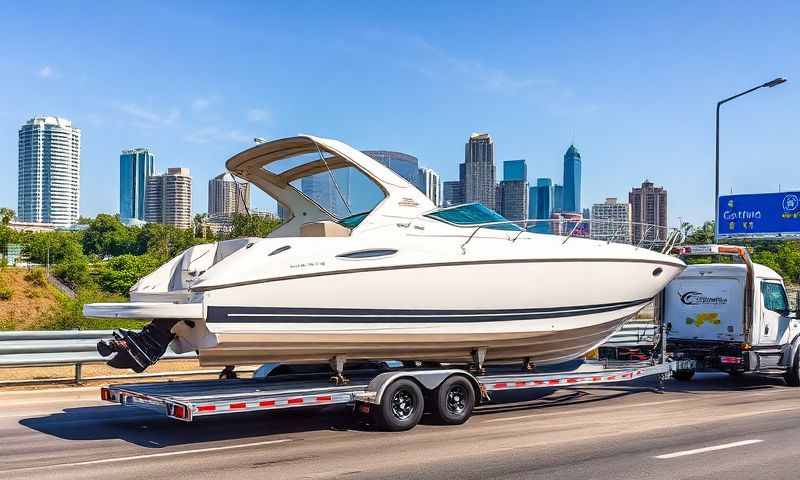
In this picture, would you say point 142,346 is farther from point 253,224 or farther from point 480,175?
point 480,175

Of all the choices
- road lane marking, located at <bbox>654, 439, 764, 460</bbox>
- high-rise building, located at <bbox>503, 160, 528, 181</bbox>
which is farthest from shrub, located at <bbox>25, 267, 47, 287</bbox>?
road lane marking, located at <bbox>654, 439, 764, 460</bbox>

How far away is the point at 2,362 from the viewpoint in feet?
41.5

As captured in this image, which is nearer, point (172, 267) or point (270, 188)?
point (172, 267)

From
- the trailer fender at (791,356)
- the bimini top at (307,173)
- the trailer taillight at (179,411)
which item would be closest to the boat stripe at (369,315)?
the trailer taillight at (179,411)

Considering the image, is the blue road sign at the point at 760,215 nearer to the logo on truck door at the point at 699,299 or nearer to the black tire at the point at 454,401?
the logo on truck door at the point at 699,299

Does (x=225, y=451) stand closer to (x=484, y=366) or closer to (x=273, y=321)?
(x=273, y=321)

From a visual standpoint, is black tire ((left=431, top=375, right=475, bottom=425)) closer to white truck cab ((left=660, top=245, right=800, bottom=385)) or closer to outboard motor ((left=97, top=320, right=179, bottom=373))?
outboard motor ((left=97, top=320, right=179, bottom=373))

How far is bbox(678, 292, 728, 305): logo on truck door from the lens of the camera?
1481 cm

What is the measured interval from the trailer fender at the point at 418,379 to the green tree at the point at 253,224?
13.4 ft

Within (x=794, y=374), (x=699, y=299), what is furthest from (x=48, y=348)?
(x=794, y=374)

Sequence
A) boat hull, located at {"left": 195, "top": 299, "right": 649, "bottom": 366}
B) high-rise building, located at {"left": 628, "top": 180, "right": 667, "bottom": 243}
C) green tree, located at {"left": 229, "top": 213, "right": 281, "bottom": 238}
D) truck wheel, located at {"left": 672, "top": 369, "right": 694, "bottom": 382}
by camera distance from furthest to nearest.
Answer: high-rise building, located at {"left": 628, "top": 180, "right": 667, "bottom": 243}, truck wheel, located at {"left": 672, "top": 369, "right": 694, "bottom": 382}, green tree, located at {"left": 229, "top": 213, "right": 281, "bottom": 238}, boat hull, located at {"left": 195, "top": 299, "right": 649, "bottom": 366}

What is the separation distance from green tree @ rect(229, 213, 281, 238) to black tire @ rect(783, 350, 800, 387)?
34.2ft

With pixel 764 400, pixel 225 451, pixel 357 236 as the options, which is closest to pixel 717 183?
pixel 764 400

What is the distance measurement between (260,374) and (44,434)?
302 cm
